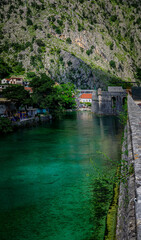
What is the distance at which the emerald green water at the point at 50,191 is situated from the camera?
42.5 feet

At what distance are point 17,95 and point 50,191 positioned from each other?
1785 inches

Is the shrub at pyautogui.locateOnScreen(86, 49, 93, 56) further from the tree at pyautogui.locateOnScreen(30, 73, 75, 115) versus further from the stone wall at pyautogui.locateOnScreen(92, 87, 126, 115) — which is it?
the tree at pyautogui.locateOnScreen(30, 73, 75, 115)

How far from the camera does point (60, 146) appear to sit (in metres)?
35.6

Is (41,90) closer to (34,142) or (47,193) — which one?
(34,142)

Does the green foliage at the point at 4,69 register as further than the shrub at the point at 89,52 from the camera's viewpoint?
No

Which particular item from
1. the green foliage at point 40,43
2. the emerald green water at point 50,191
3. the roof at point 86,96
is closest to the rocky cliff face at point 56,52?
the green foliage at point 40,43

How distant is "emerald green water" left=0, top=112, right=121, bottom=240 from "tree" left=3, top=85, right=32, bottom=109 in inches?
1059

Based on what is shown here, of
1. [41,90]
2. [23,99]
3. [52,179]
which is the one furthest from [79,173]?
[41,90]

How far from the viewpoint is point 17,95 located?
61.2 m

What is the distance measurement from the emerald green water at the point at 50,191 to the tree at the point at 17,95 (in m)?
26.9

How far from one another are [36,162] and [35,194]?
9.27 meters

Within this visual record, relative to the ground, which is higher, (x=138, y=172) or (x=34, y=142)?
(x=138, y=172)

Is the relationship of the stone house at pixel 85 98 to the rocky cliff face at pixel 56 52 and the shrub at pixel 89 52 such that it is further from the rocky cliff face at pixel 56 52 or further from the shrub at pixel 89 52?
the shrub at pixel 89 52

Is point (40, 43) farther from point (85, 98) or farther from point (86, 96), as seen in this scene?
point (85, 98)
